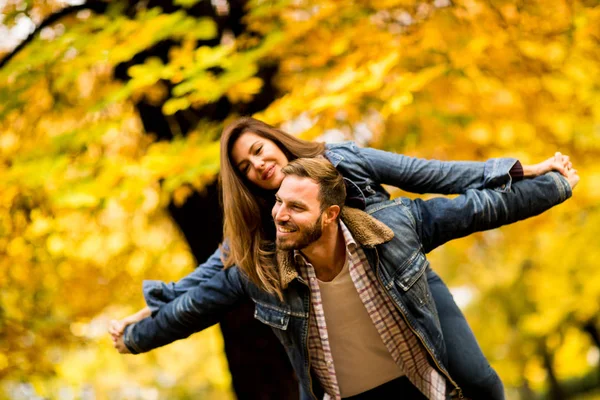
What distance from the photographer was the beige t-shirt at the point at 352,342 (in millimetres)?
2740

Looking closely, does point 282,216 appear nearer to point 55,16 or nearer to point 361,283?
point 361,283

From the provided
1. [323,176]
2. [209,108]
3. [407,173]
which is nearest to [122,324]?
[323,176]

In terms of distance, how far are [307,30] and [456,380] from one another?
105 inches

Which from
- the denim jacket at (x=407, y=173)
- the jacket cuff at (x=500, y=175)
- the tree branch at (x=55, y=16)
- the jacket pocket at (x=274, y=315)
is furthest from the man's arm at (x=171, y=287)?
the tree branch at (x=55, y=16)

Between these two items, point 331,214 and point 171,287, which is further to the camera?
point 171,287

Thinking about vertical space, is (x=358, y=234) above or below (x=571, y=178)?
above

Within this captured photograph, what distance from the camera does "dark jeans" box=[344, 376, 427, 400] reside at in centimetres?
287

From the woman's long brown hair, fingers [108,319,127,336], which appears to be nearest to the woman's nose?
the woman's long brown hair

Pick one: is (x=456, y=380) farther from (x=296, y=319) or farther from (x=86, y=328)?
(x=86, y=328)

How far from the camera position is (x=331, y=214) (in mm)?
2617

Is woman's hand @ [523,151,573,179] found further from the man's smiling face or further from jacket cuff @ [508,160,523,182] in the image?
the man's smiling face

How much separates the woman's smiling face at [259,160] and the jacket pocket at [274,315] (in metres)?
0.52

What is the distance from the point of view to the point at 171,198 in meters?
5.14

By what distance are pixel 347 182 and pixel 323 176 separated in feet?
0.67
